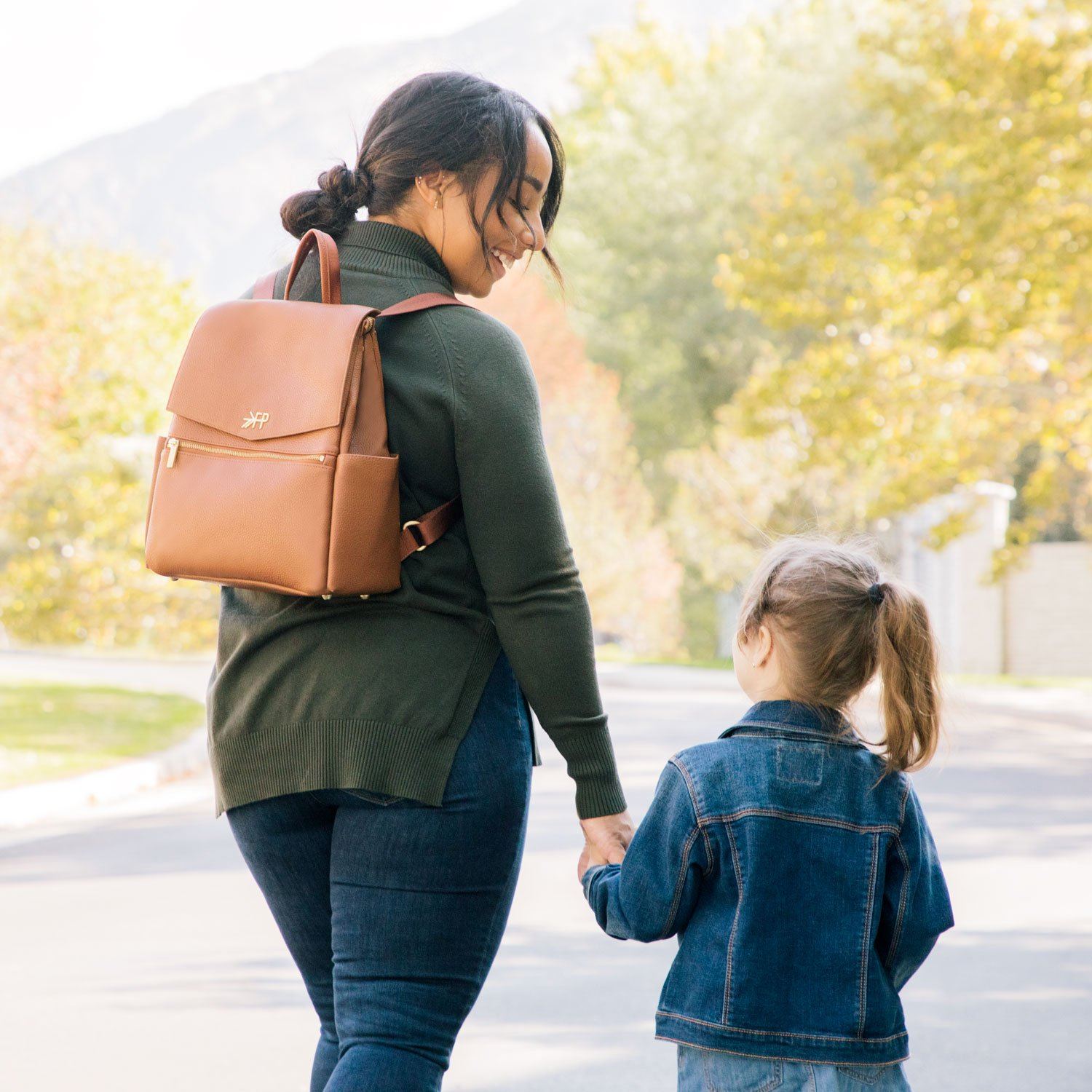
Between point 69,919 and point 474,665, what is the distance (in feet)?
13.6

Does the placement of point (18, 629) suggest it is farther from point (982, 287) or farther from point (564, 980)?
point (564, 980)

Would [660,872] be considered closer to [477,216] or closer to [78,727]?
[477,216]

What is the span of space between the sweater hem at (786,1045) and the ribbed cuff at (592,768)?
343mm

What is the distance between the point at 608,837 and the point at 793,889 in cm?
27

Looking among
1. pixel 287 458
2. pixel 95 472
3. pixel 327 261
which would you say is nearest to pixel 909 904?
pixel 287 458

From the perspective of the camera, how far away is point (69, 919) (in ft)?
18.4

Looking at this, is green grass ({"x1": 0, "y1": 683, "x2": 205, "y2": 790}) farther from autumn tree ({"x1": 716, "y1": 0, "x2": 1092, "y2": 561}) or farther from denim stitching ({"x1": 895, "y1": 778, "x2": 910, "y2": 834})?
autumn tree ({"x1": 716, "y1": 0, "x2": 1092, "y2": 561})

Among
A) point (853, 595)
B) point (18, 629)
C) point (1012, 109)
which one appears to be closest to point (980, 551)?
point (1012, 109)

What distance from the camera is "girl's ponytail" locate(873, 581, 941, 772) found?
231 cm

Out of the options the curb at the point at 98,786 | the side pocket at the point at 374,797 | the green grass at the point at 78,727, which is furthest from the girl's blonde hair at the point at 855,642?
the green grass at the point at 78,727

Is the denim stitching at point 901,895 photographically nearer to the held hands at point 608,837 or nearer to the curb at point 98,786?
the held hands at point 608,837

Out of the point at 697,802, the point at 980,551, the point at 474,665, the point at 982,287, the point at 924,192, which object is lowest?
the point at 980,551

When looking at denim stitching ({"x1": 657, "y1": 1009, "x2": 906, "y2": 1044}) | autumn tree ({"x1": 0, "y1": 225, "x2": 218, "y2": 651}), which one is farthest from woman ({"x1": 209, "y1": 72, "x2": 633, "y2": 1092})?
autumn tree ({"x1": 0, "y1": 225, "x2": 218, "y2": 651})

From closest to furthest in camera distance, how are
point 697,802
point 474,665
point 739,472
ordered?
1. point 474,665
2. point 697,802
3. point 739,472
